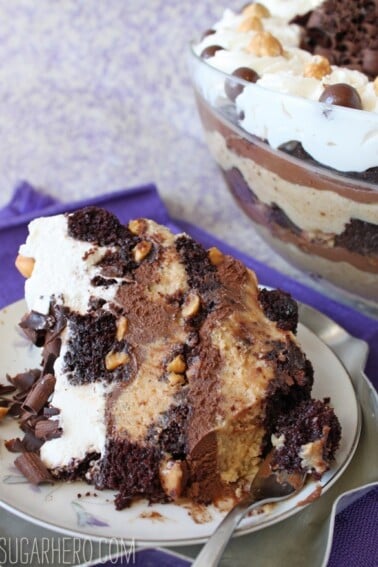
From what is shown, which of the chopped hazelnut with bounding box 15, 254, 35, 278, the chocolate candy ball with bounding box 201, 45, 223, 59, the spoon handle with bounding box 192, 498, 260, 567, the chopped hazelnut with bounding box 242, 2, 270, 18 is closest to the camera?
the spoon handle with bounding box 192, 498, 260, 567

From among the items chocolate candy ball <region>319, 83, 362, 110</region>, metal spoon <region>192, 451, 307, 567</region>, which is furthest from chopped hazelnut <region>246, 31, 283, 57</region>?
metal spoon <region>192, 451, 307, 567</region>

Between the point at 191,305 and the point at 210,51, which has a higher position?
the point at 210,51

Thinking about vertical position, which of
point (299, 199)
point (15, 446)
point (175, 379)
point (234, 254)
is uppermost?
point (299, 199)

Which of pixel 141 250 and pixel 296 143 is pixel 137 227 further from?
pixel 296 143

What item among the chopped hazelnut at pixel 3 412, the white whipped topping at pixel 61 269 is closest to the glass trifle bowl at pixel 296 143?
the white whipped topping at pixel 61 269

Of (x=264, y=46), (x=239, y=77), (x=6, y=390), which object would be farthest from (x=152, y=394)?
(x=264, y=46)

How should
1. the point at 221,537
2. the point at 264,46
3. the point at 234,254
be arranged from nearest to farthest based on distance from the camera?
the point at 221,537
the point at 264,46
the point at 234,254

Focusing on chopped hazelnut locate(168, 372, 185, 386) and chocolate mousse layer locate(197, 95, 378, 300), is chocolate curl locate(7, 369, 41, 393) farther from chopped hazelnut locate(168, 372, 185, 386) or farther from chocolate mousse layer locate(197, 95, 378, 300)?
chocolate mousse layer locate(197, 95, 378, 300)

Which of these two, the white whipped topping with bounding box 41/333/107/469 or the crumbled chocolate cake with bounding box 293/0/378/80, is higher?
the crumbled chocolate cake with bounding box 293/0/378/80

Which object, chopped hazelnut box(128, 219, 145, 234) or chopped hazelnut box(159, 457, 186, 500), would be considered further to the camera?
chopped hazelnut box(128, 219, 145, 234)
